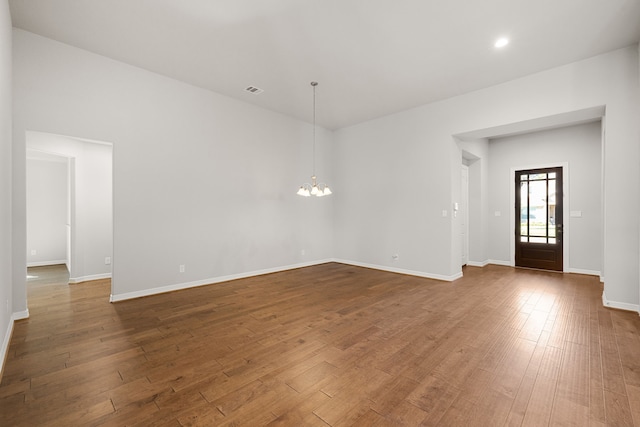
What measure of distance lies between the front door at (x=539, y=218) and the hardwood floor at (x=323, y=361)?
212cm

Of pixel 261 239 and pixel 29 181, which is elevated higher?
pixel 29 181

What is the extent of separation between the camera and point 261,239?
19.4 feet

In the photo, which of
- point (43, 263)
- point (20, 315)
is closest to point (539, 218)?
point (20, 315)

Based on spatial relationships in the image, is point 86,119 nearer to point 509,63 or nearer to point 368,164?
point 368,164

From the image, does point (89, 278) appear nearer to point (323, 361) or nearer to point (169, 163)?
point (169, 163)

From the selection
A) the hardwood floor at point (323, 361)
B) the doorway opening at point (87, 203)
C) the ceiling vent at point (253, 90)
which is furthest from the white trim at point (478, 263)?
the doorway opening at point (87, 203)

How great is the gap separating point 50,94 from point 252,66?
261cm

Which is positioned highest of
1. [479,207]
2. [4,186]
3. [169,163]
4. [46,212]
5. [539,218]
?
[169,163]

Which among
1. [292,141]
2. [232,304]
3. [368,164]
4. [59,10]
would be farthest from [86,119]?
[368,164]

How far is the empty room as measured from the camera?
2152mm

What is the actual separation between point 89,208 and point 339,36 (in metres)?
5.44

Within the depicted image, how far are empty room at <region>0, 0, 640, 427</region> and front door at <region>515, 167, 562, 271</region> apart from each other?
0.15 feet

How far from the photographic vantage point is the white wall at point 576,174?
5762mm

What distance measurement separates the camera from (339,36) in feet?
11.5
